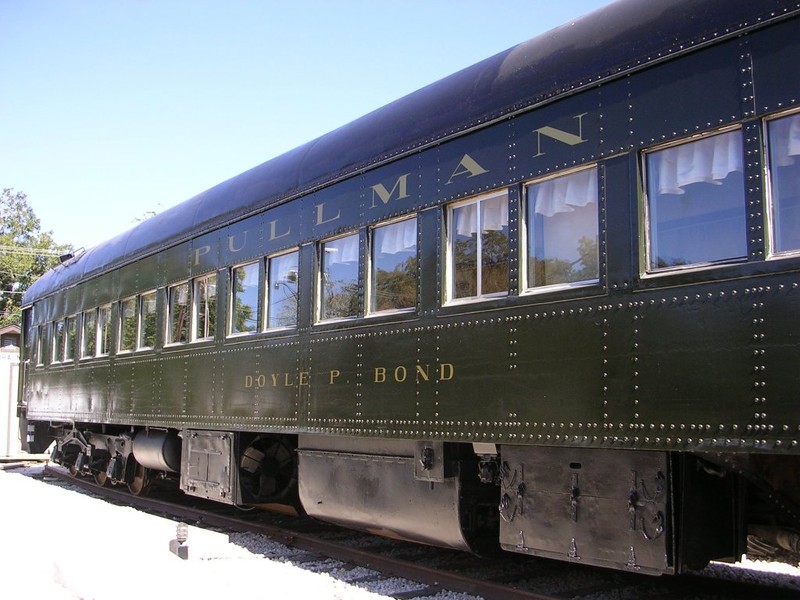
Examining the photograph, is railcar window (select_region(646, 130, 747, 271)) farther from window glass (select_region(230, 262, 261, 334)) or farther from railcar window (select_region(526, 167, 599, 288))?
window glass (select_region(230, 262, 261, 334))

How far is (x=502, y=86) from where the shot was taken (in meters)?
5.26

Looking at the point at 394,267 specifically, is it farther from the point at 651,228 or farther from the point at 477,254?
the point at 651,228

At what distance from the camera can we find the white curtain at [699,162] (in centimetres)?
396

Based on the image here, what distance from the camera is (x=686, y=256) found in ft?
13.5

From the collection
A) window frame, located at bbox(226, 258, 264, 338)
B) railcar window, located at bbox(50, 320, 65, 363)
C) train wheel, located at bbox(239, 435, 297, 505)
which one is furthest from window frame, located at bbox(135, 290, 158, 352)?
railcar window, located at bbox(50, 320, 65, 363)

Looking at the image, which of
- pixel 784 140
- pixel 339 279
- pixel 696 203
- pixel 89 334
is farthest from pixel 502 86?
pixel 89 334

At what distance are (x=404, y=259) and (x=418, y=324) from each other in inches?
22.5

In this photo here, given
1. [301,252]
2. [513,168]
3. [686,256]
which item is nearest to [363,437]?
[301,252]

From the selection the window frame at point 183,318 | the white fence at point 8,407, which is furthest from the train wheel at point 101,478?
the white fence at point 8,407

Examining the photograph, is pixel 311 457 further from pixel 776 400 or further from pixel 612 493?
pixel 776 400

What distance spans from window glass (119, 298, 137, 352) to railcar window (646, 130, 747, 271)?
7.67 metres

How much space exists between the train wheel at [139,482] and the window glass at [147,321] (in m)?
2.12

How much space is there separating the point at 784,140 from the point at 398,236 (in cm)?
294

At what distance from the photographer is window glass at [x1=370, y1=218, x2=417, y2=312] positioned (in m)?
5.89
